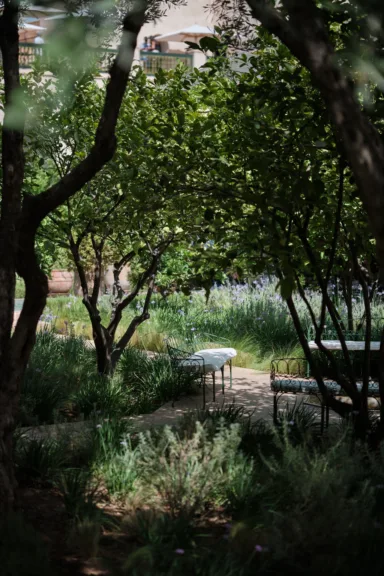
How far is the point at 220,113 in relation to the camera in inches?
300

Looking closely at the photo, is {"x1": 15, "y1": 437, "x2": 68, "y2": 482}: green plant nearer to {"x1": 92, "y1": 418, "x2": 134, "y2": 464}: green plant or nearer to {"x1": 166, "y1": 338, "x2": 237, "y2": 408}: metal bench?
{"x1": 92, "y1": 418, "x2": 134, "y2": 464}: green plant

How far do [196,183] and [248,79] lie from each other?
1.02 m

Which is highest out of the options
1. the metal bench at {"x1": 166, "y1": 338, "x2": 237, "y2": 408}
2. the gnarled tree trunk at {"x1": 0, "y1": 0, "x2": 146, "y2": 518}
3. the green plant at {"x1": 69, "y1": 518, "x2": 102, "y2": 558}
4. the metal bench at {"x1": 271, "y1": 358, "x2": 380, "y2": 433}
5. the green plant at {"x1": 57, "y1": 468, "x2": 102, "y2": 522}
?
the gnarled tree trunk at {"x1": 0, "y1": 0, "x2": 146, "y2": 518}

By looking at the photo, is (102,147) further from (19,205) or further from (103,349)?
(103,349)

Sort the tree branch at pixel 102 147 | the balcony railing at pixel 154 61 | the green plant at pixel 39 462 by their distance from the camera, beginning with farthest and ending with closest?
the balcony railing at pixel 154 61 < the green plant at pixel 39 462 < the tree branch at pixel 102 147

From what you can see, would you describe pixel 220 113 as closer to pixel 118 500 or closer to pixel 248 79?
pixel 248 79

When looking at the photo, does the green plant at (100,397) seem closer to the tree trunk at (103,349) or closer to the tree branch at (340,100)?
the tree trunk at (103,349)

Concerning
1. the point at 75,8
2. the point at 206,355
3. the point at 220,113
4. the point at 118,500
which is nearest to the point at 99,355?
the point at 206,355

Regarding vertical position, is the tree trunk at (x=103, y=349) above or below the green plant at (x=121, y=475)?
above

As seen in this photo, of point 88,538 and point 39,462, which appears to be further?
point 39,462

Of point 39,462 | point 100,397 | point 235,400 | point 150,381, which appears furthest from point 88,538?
point 150,381

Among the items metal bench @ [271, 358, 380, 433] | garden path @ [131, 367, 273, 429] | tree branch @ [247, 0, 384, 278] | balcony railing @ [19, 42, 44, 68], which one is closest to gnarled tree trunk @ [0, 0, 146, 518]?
balcony railing @ [19, 42, 44, 68]

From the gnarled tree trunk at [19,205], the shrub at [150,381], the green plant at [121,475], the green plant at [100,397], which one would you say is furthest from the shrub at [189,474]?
the shrub at [150,381]

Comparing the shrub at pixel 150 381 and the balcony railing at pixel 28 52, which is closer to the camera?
the balcony railing at pixel 28 52
